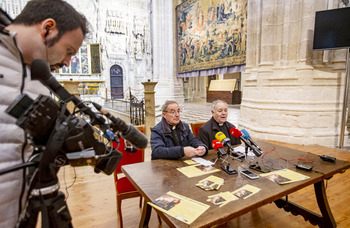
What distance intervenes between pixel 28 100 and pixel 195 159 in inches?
60.0

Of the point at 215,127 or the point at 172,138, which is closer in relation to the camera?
the point at 172,138

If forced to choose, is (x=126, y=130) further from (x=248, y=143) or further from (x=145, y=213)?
(x=248, y=143)

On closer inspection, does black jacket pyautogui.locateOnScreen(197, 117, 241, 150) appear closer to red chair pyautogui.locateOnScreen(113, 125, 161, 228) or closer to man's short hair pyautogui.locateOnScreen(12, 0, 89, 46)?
red chair pyautogui.locateOnScreen(113, 125, 161, 228)

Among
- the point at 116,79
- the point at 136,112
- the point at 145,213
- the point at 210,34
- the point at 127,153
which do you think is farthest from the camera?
the point at 116,79

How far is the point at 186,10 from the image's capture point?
11.0 meters

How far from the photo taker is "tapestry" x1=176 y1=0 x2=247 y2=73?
299 inches

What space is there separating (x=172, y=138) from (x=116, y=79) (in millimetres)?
15741

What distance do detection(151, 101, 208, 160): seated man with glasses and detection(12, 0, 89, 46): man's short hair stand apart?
1.38m

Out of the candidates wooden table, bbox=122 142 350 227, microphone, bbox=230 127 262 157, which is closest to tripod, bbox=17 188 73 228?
wooden table, bbox=122 142 350 227

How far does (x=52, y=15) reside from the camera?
75cm

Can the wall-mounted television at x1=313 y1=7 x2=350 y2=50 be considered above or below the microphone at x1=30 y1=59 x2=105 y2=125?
above

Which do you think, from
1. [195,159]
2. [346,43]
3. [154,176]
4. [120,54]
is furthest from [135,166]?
Result: [120,54]

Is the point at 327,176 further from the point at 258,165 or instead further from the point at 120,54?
the point at 120,54

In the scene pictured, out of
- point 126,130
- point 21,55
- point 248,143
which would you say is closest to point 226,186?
point 248,143
